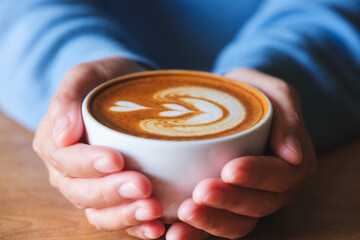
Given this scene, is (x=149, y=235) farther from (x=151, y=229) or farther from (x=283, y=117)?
(x=283, y=117)

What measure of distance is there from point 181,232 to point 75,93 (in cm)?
26

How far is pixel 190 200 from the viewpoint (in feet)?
1.54

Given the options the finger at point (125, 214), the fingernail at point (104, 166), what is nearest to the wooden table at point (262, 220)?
the finger at point (125, 214)

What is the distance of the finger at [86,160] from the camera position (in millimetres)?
449

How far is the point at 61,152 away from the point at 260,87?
→ 357 mm

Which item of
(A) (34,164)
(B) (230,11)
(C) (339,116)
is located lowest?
(A) (34,164)

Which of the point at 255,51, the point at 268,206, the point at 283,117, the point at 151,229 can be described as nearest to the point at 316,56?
the point at 255,51

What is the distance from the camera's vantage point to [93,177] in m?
0.51

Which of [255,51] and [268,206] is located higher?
[255,51]

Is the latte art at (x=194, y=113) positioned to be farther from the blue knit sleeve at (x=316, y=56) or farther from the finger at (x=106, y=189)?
the blue knit sleeve at (x=316, y=56)

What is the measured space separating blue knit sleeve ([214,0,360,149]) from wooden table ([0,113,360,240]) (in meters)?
0.09

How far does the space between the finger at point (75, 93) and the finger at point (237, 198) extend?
188mm

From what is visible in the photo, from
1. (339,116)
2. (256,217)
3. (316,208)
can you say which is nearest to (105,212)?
(256,217)

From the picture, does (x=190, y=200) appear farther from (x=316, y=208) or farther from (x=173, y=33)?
(x=173, y=33)
